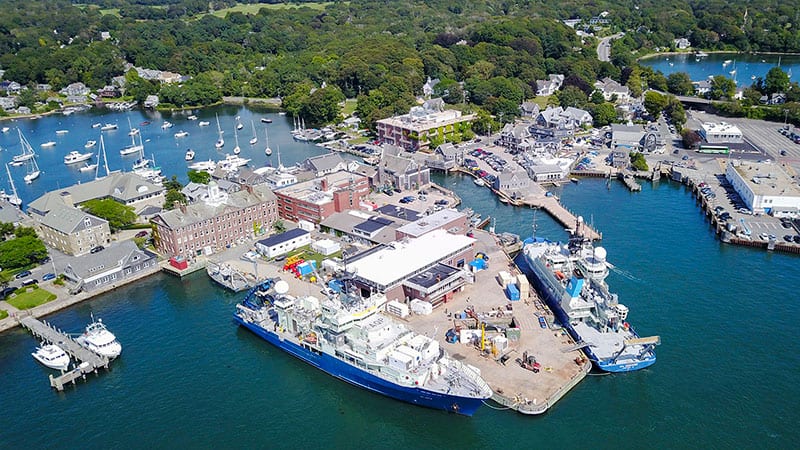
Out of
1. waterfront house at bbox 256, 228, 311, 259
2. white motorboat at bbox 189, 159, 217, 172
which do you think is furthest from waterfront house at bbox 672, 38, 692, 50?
waterfront house at bbox 256, 228, 311, 259

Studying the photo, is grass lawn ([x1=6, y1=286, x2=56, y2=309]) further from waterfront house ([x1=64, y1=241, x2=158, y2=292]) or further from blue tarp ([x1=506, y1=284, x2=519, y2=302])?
blue tarp ([x1=506, y1=284, x2=519, y2=302])

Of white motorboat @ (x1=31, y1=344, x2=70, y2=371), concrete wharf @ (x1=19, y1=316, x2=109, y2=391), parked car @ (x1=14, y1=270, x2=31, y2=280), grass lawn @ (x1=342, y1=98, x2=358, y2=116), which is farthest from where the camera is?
grass lawn @ (x1=342, y1=98, x2=358, y2=116)

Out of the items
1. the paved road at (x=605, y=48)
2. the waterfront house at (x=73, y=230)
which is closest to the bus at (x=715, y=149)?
the paved road at (x=605, y=48)

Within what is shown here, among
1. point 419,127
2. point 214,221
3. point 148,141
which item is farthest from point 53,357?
point 148,141

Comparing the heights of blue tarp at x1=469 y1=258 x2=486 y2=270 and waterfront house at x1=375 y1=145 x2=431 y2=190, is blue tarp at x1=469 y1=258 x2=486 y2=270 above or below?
below

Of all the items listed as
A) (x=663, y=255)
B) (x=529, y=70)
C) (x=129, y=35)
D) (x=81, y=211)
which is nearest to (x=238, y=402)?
(x=81, y=211)
